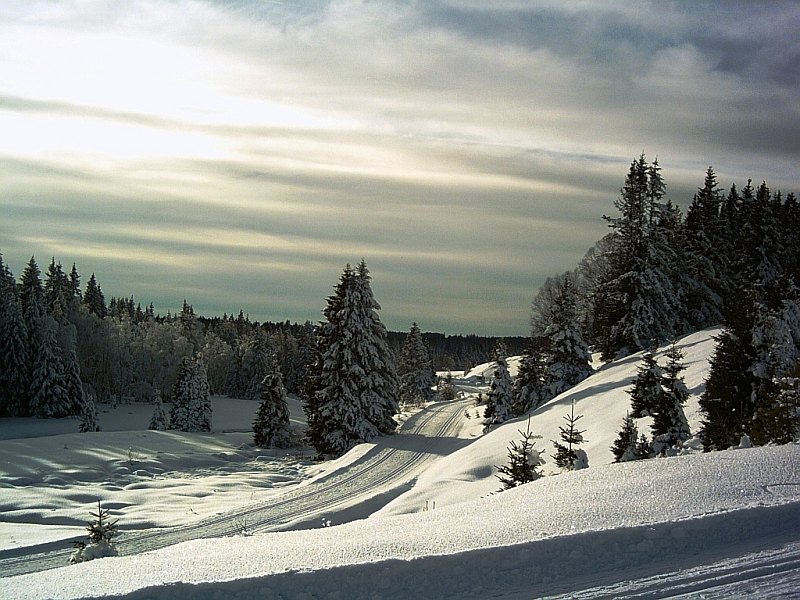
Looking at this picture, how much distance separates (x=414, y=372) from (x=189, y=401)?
30.7 metres

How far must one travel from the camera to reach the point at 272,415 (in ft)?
141

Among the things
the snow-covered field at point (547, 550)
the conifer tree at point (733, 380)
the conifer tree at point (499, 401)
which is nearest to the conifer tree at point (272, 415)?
the conifer tree at point (499, 401)

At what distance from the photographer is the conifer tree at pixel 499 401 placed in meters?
40.2

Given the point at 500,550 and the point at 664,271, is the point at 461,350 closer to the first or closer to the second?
the point at 664,271

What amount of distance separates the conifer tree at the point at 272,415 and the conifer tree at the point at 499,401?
522 inches

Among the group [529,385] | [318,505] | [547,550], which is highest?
[547,550]

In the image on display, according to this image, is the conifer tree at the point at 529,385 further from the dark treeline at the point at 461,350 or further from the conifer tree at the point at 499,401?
the dark treeline at the point at 461,350

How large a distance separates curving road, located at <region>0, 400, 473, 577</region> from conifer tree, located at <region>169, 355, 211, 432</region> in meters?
21.9

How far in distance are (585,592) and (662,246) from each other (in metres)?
37.0

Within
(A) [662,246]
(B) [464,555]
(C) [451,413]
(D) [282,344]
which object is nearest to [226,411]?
(C) [451,413]

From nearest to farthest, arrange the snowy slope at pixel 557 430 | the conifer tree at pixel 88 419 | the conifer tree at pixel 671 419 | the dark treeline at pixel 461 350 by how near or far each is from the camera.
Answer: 1. the conifer tree at pixel 671 419
2. the snowy slope at pixel 557 430
3. the conifer tree at pixel 88 419
4. the dark treeline at pixel 461 350

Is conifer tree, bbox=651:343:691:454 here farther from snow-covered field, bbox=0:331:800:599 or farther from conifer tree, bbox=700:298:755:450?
snow-covered field, bbox=0:331:800:599

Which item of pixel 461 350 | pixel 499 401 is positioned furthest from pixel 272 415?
pixel 461 350

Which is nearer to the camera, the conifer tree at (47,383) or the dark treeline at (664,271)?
the dark treeline at (664,271)
